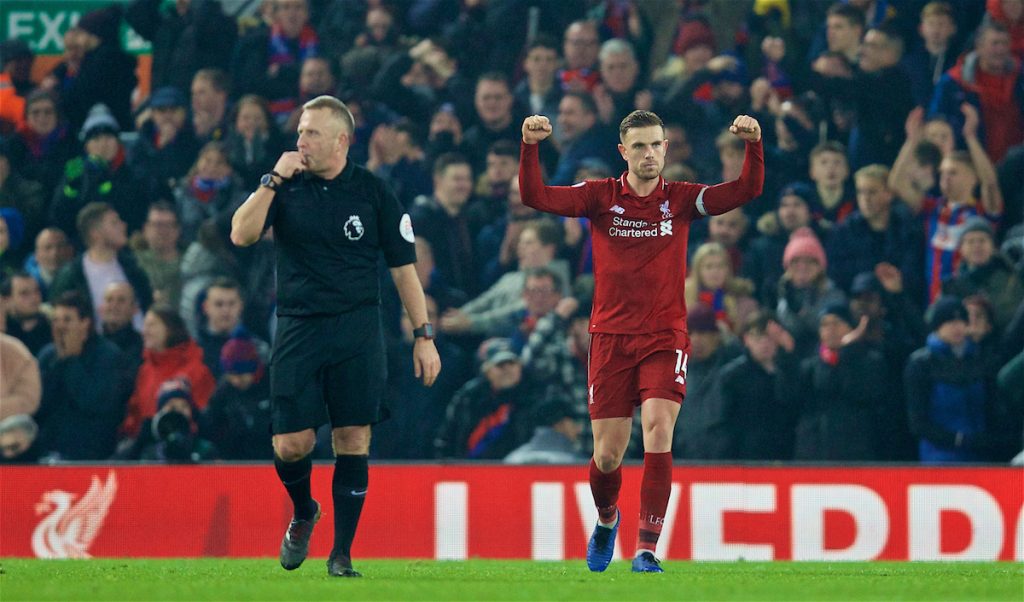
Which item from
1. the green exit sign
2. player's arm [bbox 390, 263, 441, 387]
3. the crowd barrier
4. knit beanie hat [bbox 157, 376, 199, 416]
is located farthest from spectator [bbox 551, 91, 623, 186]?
player's arm [bbox 390, 263, 441, 387]

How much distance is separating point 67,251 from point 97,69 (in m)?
1.75

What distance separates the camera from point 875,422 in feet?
37.5

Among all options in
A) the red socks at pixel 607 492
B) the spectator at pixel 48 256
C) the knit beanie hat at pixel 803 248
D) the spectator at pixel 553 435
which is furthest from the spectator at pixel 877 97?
the spectator at pixel 48 256

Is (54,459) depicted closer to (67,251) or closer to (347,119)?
(67,251)

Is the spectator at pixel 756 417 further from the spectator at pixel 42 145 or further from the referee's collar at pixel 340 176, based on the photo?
the spectator at pixel 42 145

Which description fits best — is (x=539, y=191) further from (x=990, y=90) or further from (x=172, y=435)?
(x=990, y=90)

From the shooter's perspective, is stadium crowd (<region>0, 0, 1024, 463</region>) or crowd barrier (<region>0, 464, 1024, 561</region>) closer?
crowd barrier (<region>0, 464, 1024, 561</region>)

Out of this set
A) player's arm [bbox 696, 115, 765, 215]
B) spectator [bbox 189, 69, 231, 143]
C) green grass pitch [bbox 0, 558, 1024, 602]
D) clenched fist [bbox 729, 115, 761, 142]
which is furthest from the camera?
spectator [bbox 189, 69, 231, 143]

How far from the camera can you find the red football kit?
6.96 m

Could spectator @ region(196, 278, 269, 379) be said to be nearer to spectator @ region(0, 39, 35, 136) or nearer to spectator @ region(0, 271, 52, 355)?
spectator @ region(0, 271, 52, 355)

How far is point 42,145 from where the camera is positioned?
13.2 meters

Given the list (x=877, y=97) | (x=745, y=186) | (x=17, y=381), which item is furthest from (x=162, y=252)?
(x=745, y=186)

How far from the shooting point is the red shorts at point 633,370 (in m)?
6.90

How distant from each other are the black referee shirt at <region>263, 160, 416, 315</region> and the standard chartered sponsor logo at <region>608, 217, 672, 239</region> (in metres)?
1.07
